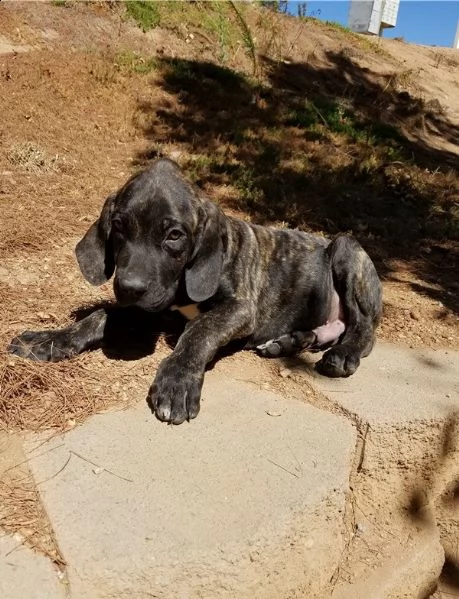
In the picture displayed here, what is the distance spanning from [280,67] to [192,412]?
1281 centimetres

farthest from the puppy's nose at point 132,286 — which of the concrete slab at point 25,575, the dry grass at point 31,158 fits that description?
the dry grass at point 31,158

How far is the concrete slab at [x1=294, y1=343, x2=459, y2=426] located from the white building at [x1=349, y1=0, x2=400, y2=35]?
77.2 ft

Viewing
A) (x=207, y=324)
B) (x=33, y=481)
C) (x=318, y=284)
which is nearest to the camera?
(x=33, y=481)

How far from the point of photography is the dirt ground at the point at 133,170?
4410mm

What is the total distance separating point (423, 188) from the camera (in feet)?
36.2

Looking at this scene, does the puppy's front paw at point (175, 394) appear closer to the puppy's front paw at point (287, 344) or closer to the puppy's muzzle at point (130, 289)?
the puppy's muzzle at point (130, 289)

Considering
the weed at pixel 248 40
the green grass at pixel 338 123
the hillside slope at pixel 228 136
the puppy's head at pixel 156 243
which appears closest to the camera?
the puppy's head at pixel 156 243

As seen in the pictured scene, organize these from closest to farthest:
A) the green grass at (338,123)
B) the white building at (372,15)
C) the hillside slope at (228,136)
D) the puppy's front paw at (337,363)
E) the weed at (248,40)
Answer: the puppy's front paw at (337,363), the hillside slope at (228,136), the green grass at (338,123), the weed at (248,40), the white building at (372,15)

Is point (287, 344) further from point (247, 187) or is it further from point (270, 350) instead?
point (247, 187)

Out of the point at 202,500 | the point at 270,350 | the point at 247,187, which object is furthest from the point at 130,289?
the point at 247,187

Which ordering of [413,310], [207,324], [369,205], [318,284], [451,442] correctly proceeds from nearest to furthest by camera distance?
[207,324] < [451,442] < [318,284] < [413,310] < [369,205]

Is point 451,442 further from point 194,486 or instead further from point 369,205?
point 369,205

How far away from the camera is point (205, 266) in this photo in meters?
4.13

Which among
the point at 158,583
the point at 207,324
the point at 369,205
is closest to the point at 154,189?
the point at 207,324
